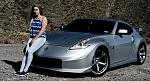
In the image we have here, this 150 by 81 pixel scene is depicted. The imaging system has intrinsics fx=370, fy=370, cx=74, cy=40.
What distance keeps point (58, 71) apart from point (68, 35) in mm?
1103

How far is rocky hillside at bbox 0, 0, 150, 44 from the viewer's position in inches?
782

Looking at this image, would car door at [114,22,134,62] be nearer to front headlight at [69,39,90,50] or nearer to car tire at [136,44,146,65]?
car tire at [136,44,146,65]

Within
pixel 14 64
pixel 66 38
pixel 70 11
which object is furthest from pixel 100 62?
pixel 70 11

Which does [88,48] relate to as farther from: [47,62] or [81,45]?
[47,62]

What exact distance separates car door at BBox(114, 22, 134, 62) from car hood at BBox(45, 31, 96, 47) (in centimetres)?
77

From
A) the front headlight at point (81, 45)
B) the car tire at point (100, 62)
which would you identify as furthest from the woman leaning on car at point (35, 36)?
the car tire at point (100, 62)

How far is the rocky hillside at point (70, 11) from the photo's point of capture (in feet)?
65.2

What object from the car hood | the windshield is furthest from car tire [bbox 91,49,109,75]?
the windshield

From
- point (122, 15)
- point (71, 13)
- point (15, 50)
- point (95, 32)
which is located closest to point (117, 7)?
point (122, 15)

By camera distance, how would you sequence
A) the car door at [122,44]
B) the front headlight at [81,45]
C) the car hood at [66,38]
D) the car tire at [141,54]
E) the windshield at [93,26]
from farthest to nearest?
the car tire at [141,54]
the windshield at [93,26]
the car door at [122,44]
the car hood at [66,38]
the front headlight at [81,45]

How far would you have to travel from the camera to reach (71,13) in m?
22.1

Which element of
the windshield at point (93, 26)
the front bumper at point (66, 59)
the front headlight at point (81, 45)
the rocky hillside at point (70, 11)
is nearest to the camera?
the front bumper at point (66, 59)

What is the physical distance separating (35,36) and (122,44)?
7.73ft

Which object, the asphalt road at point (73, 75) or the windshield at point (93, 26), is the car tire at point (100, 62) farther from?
the windshield at point (93, 26)
